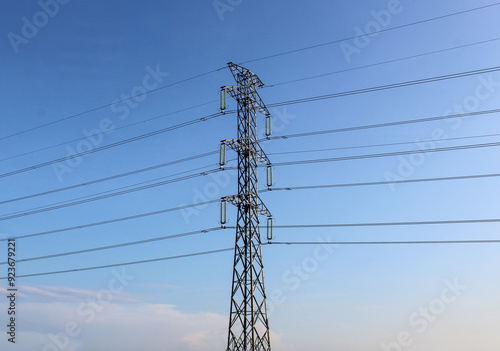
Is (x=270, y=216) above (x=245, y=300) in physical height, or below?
above

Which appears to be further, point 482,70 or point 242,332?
point 242,332

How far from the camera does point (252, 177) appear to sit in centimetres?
4131

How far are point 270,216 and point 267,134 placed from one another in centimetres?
654

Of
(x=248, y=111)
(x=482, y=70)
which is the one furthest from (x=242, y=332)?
(x=482, y=70)

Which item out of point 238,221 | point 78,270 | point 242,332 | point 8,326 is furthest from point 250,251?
point 8,326

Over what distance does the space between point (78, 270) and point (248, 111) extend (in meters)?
21.6

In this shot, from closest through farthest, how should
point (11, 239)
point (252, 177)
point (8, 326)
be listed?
point (252, 177) < point (8, 326) < point (11, 239)

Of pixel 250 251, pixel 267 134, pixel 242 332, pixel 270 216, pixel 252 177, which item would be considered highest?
pixel 267 134

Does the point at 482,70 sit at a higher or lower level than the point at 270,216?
higher

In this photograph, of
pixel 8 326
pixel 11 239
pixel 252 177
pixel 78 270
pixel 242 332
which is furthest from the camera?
pixel 11 239

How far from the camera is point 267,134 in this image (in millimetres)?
42906

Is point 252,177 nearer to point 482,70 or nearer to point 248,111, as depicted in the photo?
point 248,111

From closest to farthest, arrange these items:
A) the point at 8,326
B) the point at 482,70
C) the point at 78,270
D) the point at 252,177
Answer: the point at 482,70, the point at 252,177, the point at 78,270, the point at 8,326

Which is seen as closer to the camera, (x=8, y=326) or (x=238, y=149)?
(x=238, y=149)
